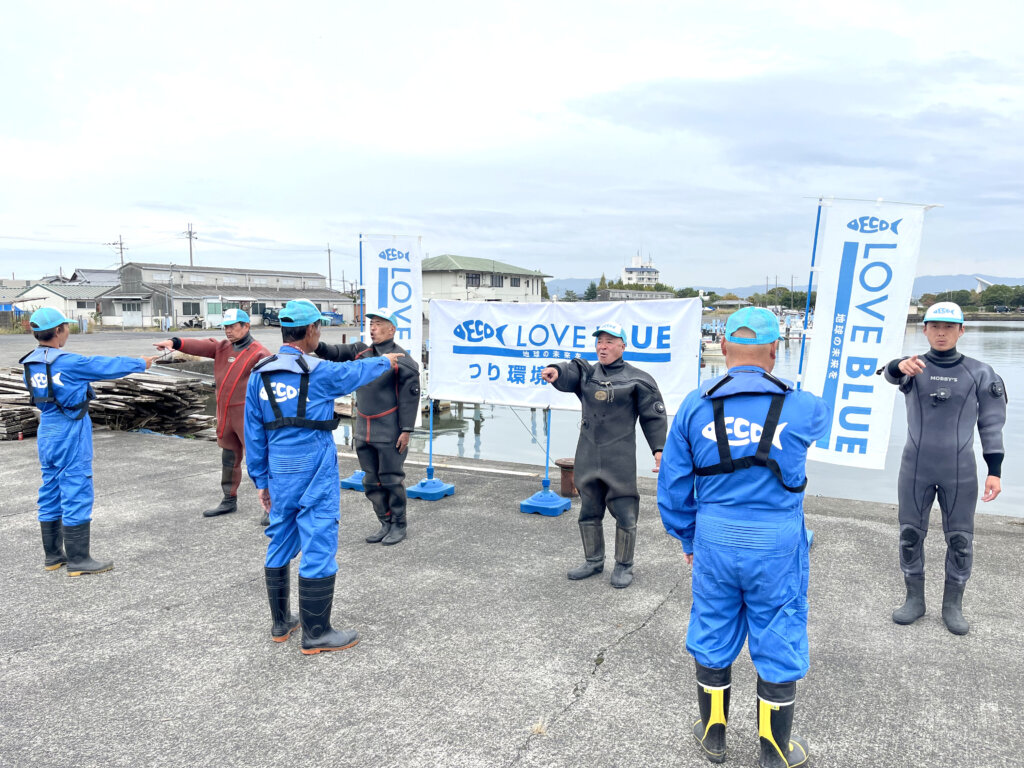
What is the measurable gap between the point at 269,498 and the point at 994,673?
439 centimetres

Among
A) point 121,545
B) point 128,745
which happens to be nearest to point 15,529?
point 121,545

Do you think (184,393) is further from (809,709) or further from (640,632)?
(809,709)

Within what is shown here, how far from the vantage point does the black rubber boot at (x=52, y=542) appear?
5.18m

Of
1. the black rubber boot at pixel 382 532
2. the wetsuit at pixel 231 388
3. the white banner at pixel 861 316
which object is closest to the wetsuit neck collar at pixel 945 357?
the white banner at pixel 861 316

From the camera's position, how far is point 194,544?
5832 mm

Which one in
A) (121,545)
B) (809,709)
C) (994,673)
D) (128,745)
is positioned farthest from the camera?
(121,545)

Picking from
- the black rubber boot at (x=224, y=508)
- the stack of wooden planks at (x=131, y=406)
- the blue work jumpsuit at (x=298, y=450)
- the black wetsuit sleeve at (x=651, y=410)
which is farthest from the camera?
the stack of wooden planks at (x=131, y=406)

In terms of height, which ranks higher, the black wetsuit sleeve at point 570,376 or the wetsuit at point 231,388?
the black wetsuit sleeve at point 570,376

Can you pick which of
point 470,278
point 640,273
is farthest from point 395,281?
point 640,273

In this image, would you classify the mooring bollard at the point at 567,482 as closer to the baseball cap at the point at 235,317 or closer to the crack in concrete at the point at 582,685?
the crack in concrete at the point at 582,685

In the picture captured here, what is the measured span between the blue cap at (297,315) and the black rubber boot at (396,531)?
248 cm

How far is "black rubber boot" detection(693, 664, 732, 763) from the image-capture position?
2.88 m

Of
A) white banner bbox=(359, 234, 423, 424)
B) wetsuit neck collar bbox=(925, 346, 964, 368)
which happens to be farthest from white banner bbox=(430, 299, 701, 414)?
wetsuit neck collar bbox=(925, 346, 964, 368)

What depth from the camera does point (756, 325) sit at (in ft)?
9.36
